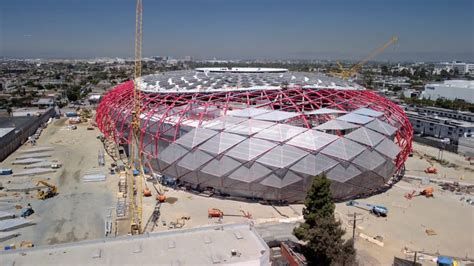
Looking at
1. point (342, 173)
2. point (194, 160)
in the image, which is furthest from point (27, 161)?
point (342, 173)

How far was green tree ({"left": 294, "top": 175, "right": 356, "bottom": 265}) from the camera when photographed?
835 inches

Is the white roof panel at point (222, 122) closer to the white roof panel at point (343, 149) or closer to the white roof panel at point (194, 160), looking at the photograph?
the white roof panel at point (194, 160)

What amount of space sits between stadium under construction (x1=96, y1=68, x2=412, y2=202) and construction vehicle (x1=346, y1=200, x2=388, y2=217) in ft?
3.84

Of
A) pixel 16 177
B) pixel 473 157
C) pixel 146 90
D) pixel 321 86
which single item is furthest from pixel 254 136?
pixel 473 157

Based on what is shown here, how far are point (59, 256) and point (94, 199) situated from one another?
599 inches

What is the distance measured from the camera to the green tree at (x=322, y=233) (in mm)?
21219

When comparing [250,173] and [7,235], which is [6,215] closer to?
[7,235]

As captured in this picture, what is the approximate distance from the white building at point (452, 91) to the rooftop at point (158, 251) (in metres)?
95.2

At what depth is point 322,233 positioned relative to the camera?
2133 centimetres

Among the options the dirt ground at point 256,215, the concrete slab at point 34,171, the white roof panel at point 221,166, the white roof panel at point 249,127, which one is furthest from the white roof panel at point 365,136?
the concrete slab at point 34,171

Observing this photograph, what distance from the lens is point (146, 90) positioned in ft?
138

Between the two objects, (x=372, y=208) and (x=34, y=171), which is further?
(x=34, y=171)

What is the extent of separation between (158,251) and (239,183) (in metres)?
13.5

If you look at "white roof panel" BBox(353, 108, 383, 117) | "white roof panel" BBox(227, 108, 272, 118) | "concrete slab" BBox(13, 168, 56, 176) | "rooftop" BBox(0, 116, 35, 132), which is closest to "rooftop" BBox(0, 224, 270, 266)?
"white roof panel" BBox(227, 108, 272, 118)
